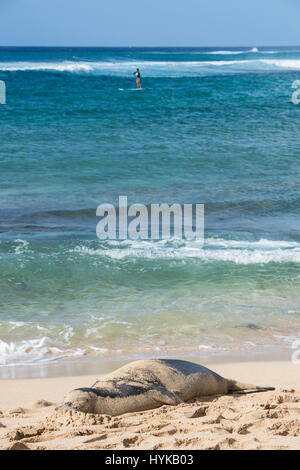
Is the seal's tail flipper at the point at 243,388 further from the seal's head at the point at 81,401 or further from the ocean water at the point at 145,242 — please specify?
the seal's head at the point at 81,401

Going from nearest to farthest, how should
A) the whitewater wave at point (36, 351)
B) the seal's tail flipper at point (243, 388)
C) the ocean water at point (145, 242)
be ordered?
the seal's tail flipper at point (243, 388) → the whitewater wave at point (36, 351) → the ocean water at point (145, 242)

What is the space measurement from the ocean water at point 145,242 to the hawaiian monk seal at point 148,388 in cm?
131

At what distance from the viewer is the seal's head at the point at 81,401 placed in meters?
4.55

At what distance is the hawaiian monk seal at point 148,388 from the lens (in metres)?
4.64

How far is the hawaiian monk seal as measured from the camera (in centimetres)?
464

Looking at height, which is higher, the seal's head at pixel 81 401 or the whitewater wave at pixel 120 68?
the whitewater wave at pixel 120 68

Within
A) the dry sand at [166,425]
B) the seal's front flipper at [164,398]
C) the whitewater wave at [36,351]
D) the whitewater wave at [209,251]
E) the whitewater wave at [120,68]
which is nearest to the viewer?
the dry sand at [166,425]

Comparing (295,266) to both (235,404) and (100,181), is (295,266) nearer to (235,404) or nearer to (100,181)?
(235,404)

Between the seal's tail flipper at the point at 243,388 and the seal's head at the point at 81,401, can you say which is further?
the seal's tail flipper at the point at 243,388

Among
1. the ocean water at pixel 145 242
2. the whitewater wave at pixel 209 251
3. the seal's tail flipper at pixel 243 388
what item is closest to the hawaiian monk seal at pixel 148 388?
the seal's tail flipper at pixel 243 388

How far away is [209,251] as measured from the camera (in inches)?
396

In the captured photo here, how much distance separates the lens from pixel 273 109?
27.4 meters

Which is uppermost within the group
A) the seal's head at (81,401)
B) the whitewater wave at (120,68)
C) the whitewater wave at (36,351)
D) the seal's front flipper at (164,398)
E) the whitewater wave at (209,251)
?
the whitewater wave at (120,68)
